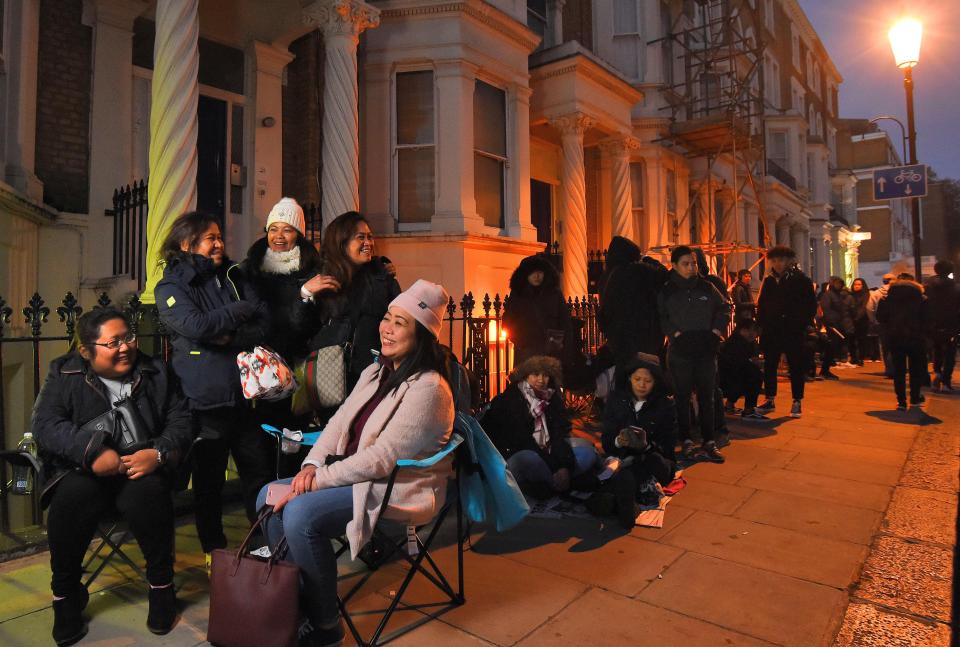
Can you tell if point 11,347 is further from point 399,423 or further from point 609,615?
point 609,615

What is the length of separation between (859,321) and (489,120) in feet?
27.7

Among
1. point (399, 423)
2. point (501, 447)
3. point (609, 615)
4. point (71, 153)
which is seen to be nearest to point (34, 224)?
point (71, 153)

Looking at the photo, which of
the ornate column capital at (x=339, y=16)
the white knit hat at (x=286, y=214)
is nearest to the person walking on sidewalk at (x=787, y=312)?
the white knit hat at (x=286, y=214)

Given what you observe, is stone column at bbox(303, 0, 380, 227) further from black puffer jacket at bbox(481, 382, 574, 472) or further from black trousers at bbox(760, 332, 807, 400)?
black trousers at bbox(760, 332, 807, 400)

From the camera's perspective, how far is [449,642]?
2410 millimetres

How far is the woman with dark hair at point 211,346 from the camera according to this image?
2910mm

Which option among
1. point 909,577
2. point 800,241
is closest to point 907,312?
point 909,577

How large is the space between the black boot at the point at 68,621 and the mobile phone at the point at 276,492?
95cm

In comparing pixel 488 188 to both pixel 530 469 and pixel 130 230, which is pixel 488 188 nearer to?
pixel 130 230

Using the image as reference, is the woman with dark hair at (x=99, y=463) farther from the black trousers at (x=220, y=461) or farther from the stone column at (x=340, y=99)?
the stone column at (x=340, y=99)

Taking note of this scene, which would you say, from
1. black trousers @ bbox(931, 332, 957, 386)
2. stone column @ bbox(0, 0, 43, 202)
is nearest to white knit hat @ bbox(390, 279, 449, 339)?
stone column @ bbox(0, 0, 43, 202)

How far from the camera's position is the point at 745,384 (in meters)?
7.02

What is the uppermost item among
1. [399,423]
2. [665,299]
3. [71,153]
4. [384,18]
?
[384,18]

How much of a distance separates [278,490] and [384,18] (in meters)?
8.48
